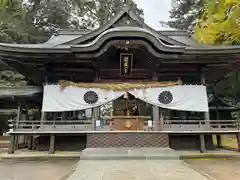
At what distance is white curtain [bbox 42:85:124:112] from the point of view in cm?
990

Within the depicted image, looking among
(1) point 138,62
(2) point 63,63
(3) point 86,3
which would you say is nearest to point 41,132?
(2) point 63,63

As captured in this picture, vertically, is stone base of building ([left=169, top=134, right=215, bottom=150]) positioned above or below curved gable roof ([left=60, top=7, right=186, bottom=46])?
below

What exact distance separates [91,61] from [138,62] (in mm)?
2436

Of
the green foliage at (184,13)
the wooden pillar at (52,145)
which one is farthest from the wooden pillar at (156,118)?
the green foliage at (184,13)

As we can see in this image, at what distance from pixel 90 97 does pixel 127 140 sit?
272cm

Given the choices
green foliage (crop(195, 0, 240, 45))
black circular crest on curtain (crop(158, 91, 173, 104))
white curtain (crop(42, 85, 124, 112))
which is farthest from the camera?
green foliage (crop(195, 0, 240, 45))

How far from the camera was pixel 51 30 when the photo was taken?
29.8 m

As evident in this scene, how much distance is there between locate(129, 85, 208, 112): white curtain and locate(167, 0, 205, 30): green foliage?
846 inches

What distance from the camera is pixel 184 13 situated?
3198 centimetres

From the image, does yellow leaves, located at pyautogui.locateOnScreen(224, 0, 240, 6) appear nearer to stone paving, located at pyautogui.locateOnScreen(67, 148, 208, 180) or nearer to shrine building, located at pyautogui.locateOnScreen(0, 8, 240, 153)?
shrine building, located at pyautogui.locateOnScreen(0, 8, 240, 153)

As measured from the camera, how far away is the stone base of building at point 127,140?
342 inches

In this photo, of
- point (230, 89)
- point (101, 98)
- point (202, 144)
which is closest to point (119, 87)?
point (101, 98)

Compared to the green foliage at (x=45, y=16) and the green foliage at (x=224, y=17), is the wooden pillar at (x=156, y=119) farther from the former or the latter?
Result: the green foliage at (x=45, y=16)

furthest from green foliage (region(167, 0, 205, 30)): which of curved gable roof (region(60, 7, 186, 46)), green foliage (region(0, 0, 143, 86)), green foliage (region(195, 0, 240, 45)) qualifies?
curved gable roof (region(60, 7, 186, 46))
